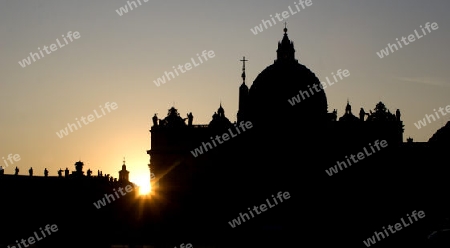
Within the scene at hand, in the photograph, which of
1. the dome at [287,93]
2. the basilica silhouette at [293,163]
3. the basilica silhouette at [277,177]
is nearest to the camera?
the basilica silhouette at [277,177]

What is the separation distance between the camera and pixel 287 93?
321 ft

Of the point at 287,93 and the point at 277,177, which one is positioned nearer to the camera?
the point at 277,177

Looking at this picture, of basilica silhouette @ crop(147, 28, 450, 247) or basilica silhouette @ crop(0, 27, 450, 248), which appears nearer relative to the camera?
basilica silhouette @ crop(0, 27, 450, 248)

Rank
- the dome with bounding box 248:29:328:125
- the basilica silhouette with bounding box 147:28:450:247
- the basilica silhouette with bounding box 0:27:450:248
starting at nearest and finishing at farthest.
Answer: the basilica silhouette with bounding box 0:27:450:248 → the basilica silhouette with bounding box 147:28:450:247 → the dome with bounding box 248:29:328:125

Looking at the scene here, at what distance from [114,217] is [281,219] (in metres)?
17.2

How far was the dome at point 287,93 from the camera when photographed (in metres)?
95.6

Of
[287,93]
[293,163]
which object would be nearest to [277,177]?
[293,163]

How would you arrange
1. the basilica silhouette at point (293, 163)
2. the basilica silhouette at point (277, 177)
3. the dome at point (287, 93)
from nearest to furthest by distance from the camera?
1. the basilica silhouette at point (277, 177)
2. the basilica silhouette at point (293, 163)
3. the dome at point (287, 93)

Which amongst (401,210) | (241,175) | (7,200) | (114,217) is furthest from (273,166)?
(7,200)

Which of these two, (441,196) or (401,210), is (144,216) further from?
(441,196)

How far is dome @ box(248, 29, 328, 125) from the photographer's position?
9556cm

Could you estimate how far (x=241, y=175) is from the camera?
91.4m

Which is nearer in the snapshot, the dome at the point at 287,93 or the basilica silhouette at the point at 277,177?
the basilica silhouette at the point at 277,177

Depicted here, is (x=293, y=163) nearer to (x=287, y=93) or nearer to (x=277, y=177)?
(x=277, y=177)
